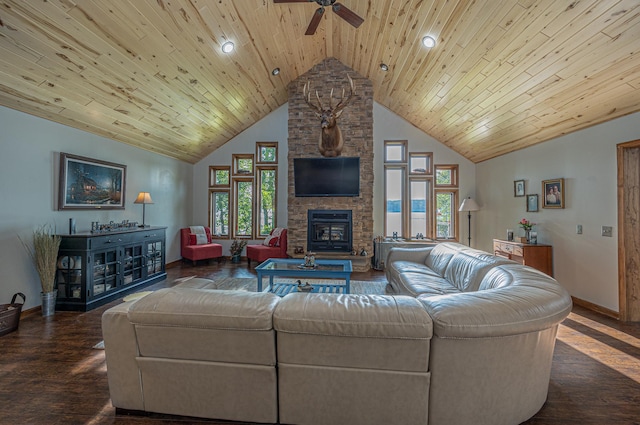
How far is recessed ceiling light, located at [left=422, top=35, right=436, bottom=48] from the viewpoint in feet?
11.8

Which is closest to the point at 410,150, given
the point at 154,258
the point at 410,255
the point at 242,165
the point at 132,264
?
the point at 410,255

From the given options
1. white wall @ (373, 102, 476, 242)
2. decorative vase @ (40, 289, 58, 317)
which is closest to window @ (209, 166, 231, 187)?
white wall @ (373, 102, 476, 242)

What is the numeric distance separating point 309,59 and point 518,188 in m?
4.72

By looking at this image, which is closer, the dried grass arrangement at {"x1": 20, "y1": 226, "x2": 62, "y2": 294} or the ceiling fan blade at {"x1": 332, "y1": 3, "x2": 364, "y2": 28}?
the ceiling fan blade at {"x1": 332, "y1": 3, "x2": 364, "y2": 28}

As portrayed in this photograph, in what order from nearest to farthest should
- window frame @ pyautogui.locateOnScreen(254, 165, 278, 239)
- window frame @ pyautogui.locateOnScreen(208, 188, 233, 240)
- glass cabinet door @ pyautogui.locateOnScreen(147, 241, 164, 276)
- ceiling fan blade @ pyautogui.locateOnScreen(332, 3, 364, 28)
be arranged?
ceiling fan blade @ pyautogui.locateOnScreen(332, 3, 364, 28), glass cabinet door @ pyautogui.locateOnScreen(147, 241, 164, 276), window frame @ pyautogui.locateOnScreen(254, 165, 278, 239), window frame @ pyautogui.locateOnScreen(208, 188, 233, 240)

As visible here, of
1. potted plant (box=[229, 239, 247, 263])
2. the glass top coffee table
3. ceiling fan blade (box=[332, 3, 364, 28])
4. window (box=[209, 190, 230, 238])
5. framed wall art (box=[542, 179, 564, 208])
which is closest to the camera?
ceiling fan blade (box=[332, 3, 364, 28])

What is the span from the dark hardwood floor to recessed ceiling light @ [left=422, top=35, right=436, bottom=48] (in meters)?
3.76

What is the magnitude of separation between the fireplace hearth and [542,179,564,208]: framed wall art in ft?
11.2

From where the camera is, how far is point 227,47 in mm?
3865

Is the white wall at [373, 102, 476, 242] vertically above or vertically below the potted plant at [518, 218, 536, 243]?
above

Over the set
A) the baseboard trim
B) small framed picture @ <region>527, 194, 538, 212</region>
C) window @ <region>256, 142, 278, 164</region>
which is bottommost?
the baseboard trim

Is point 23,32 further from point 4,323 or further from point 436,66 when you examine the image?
point 436,66

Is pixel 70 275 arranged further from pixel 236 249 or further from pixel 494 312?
pixel 494 312

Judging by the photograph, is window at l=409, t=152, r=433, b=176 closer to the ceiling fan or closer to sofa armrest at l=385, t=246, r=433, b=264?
sofa armrest at l=385, t=246, r=433, b=264
